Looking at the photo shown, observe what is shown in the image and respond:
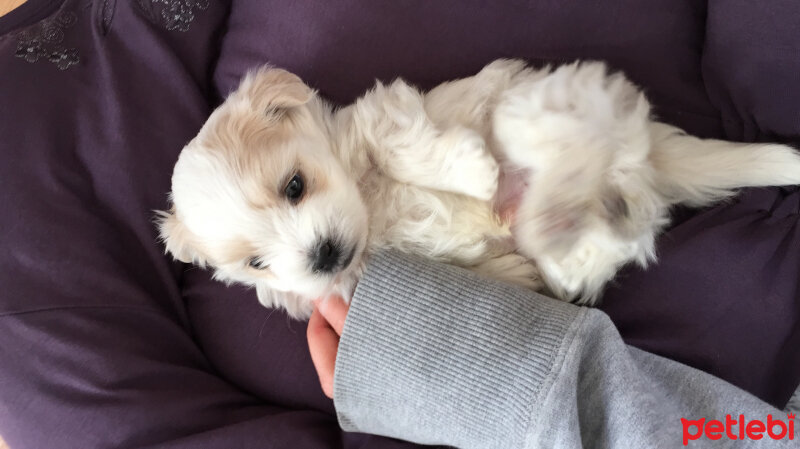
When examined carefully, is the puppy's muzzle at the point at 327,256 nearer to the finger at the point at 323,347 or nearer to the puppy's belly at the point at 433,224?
the puppy's belly at the point at 433,224

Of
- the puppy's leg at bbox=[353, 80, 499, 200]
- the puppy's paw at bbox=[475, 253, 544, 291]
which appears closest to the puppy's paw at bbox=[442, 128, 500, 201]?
the puppy's leg at bbox=[353, 80, 499, 200]

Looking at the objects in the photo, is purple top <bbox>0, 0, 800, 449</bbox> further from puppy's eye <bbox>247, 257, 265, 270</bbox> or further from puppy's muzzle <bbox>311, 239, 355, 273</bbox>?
puppy's muzzle <bbox>311, 239, 355, 273</bbox>

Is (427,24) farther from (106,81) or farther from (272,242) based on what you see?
(106,81)

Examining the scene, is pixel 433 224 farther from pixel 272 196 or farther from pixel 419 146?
pixel 272 196

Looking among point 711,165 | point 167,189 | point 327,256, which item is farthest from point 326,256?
point 711,165

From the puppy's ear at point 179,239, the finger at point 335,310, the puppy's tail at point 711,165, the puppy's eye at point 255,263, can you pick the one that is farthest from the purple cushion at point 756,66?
the puppy's ear at point 179,239

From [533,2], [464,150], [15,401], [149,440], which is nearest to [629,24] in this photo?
[533,2]
